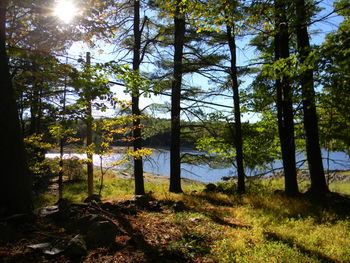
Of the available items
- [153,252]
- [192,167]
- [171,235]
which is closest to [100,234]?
[153,252]

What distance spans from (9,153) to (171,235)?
3.53 metres

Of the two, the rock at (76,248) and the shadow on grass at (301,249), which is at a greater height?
the rock at (76,248)

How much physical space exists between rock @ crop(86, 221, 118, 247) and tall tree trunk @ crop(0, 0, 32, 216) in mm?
1845

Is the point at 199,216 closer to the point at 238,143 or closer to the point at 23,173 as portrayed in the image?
the point at 23,173

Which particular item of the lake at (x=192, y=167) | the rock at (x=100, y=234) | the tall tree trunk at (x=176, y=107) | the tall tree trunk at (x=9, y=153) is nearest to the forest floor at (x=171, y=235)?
the rock at (x=100, y=234)

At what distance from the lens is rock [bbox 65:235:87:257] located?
11.2 feet

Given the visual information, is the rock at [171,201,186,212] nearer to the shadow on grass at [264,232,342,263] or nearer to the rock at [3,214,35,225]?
the shadow on grass at [264,232,342,263]

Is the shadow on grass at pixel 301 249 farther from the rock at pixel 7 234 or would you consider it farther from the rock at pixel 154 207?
the rock at pixel 7 234

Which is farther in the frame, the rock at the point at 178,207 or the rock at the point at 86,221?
the rock at the point at 178,207

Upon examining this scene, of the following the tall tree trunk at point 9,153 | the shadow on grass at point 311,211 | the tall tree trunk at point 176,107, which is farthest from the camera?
the tall tree trunk at point 176,107

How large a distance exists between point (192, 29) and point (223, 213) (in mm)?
8524

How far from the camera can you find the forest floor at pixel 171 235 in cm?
354

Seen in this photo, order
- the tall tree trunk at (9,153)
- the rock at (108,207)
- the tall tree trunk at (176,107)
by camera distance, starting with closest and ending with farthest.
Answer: the tall tree trunk at (9,153) → the rock at (108,207) → the tall tree trunk at (176,107)

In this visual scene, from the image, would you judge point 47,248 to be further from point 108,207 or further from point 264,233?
point 264,233
